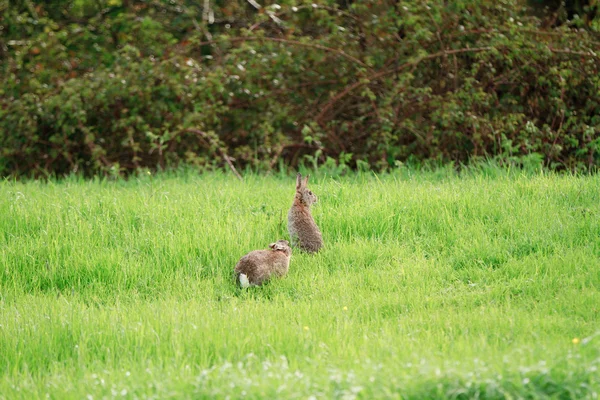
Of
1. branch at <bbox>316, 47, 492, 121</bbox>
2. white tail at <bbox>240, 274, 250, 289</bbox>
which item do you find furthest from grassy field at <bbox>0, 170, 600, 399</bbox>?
branch at <bbox>316, 47, 492, 121</bbox>

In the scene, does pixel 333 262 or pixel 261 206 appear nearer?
pixel 333 262

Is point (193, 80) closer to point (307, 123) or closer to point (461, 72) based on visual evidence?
point (307, 123)

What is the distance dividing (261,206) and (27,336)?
3.33 meters

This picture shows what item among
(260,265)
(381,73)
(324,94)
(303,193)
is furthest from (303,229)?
(324,94)

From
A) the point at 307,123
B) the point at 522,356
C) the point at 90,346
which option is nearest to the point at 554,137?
the point at 307,123

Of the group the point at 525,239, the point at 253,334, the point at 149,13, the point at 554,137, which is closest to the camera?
the point at 253,334

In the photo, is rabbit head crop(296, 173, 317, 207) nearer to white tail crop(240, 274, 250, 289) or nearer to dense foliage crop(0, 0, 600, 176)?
white tail crop(240, 274, 250, 289)

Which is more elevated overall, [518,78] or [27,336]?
[518,78]

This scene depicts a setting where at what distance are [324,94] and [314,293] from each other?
21.3ft

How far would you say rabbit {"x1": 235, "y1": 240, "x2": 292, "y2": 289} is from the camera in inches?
275

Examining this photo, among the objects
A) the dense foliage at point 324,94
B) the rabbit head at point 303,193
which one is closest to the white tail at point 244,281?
the rabbit head at point 303,193

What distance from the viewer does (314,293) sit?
22.6ft

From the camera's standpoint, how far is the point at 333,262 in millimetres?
7551

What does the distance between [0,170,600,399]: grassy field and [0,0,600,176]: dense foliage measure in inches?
69.5
